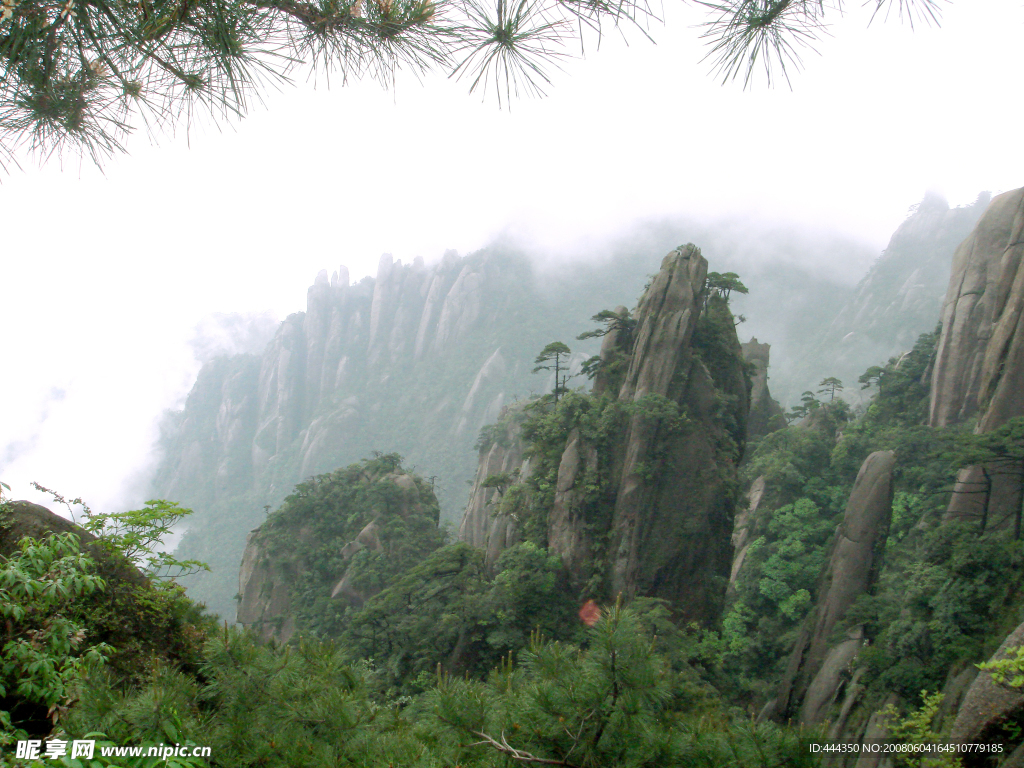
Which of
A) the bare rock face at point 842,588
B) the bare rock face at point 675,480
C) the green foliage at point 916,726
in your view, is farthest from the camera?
the bare rock face at point 675,480

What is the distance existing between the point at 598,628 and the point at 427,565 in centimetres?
1278

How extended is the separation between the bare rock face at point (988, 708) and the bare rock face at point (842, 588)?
20.1ft

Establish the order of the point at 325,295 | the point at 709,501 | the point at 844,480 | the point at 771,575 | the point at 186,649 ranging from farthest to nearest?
the point at 325,295 → the point at 844,480 → the point at 771,575 → the point at 709,501 → the point at 186,649

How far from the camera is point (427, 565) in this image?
14.1 metres

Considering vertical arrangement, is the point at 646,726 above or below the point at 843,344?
below

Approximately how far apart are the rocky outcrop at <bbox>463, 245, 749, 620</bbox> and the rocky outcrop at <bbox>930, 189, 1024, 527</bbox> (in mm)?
5222

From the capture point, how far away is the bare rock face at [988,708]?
4.88m

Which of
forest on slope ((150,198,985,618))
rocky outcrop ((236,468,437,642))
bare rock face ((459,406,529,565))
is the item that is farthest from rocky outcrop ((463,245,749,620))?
forest on slope ((150,198,985,618))

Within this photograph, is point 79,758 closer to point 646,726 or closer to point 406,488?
point 646,726

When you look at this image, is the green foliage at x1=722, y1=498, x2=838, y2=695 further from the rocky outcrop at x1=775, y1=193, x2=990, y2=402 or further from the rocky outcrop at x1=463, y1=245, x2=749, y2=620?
the rocky outcrop at x1=775, y1=193, x2=990, y2=402

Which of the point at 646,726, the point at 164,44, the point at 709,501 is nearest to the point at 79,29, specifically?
the point at 164,44

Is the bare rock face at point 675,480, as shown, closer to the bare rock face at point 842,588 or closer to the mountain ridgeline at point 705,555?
the mountain ridgeline at point 705,555

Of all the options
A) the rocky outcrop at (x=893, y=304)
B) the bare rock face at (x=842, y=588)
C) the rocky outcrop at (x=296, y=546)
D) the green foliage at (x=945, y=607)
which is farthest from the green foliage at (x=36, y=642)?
the rocky outcrop at (x=893, y=304)

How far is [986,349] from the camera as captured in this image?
14.1 metres
